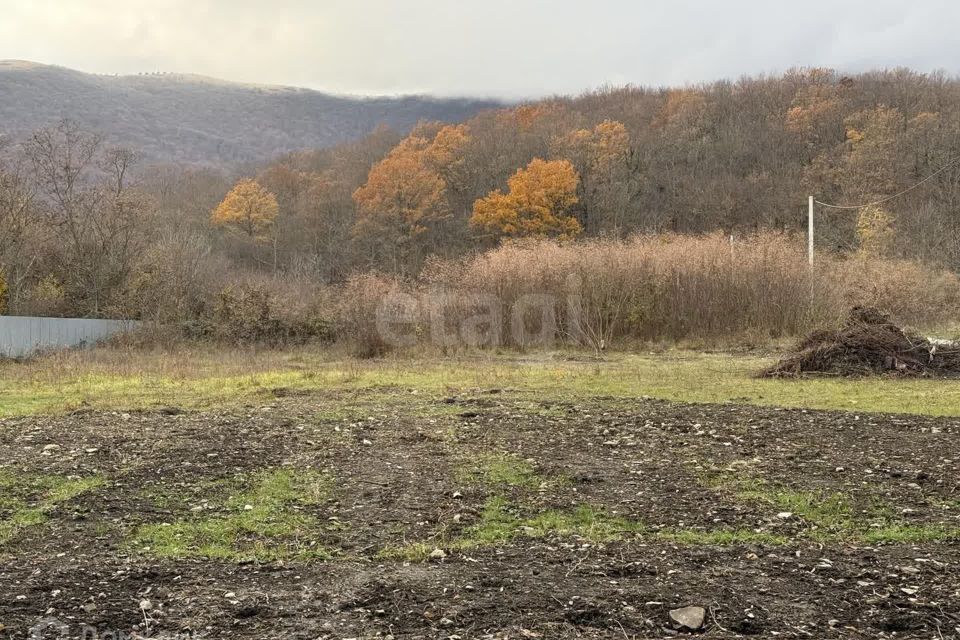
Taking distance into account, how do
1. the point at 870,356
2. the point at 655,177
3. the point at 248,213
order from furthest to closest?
the point at 655,177
the point at 248,213
the point at 870,356

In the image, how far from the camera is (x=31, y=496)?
5223 millimetres

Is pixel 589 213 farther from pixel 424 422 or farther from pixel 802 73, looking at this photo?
pixel 424 422

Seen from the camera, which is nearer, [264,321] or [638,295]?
[638,295]

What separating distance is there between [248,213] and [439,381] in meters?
42.4

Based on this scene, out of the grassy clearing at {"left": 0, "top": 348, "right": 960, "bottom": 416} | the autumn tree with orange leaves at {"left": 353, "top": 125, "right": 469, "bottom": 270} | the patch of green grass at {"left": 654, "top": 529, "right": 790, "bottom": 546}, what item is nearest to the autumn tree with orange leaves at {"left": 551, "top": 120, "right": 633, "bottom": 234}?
the autumn tree with orange leaves at {"left": 353, "top": 125, "right": 469, "bottom": 270}

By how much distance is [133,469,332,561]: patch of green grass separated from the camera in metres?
4.09

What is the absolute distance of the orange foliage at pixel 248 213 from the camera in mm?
50688

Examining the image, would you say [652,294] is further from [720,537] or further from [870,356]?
[720,537]

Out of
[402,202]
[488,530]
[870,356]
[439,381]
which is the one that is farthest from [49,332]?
[402,202]

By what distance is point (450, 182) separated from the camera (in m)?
50.8

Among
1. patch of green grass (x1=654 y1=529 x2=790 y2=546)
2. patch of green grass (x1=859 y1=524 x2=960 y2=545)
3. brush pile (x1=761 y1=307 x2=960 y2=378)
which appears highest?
brush pile (x1=761 y1=307 x2=960 y2=378)

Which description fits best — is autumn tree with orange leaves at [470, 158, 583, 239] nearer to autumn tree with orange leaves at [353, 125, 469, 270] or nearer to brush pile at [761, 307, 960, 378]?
autumn tree with orange leaves at [353, 125, 469, 270]

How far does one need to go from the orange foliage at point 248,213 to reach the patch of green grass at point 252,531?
156ft

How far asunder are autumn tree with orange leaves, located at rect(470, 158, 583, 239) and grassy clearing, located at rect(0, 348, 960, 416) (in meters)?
27.2
